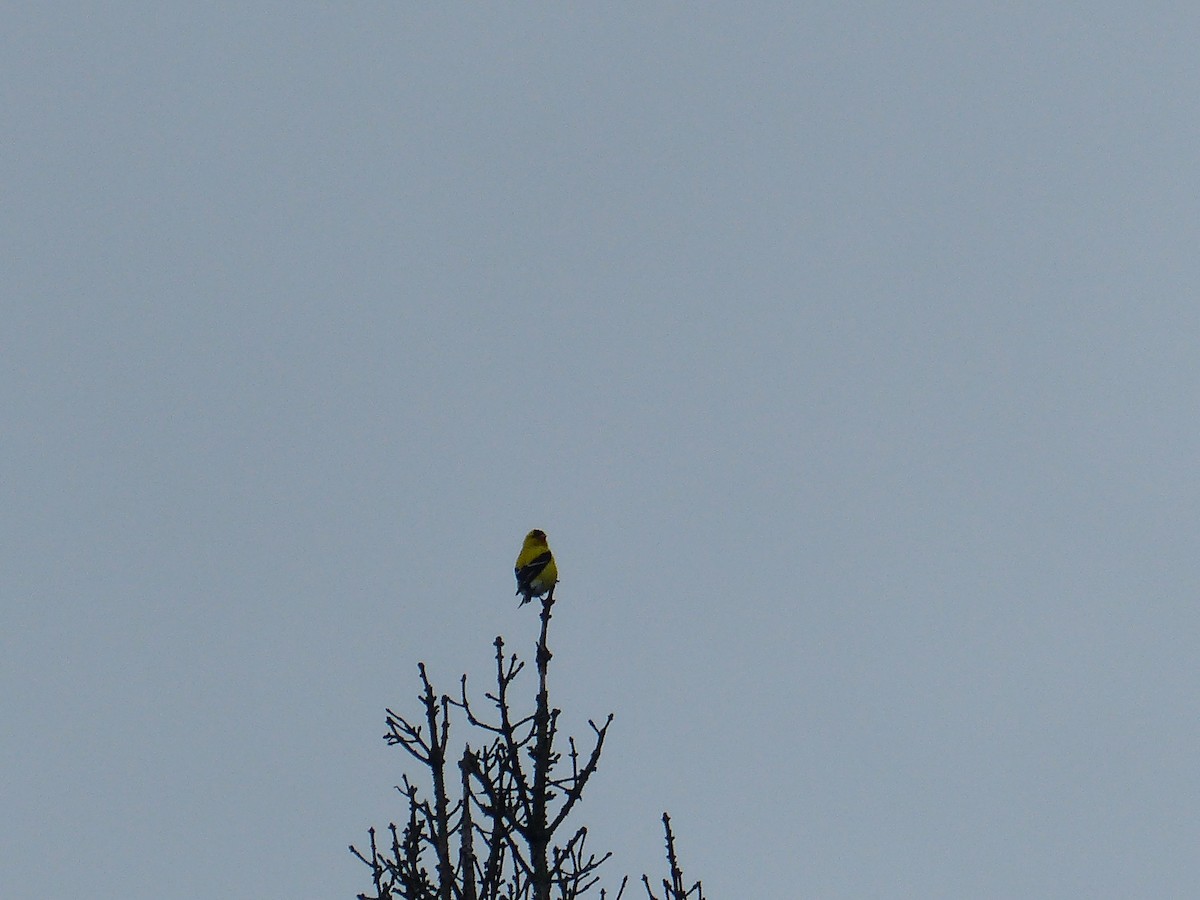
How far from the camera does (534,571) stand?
15.0 metres

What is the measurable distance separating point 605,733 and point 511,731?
2.37 feet

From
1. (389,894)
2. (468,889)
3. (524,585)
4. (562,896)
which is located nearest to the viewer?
(468,889)

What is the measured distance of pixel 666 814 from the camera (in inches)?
311

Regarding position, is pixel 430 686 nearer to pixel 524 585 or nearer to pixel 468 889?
pixel 468 889

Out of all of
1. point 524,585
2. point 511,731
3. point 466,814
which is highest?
point 524,585

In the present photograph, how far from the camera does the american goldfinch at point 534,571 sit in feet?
49.2

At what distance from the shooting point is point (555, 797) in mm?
7402

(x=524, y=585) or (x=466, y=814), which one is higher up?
(x=524, y=585)

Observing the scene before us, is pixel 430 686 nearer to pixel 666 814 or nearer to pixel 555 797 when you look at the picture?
pixel 555 797

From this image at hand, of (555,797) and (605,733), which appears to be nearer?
(555,797)

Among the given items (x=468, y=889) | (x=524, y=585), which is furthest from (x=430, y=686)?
(x=524, y=585)

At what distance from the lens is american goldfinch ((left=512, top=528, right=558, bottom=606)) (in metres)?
15.0

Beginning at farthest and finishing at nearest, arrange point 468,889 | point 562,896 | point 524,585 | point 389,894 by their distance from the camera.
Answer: point 524,585, point 389,894, point 562,896, point 468,889

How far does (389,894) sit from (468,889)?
1.41 m
